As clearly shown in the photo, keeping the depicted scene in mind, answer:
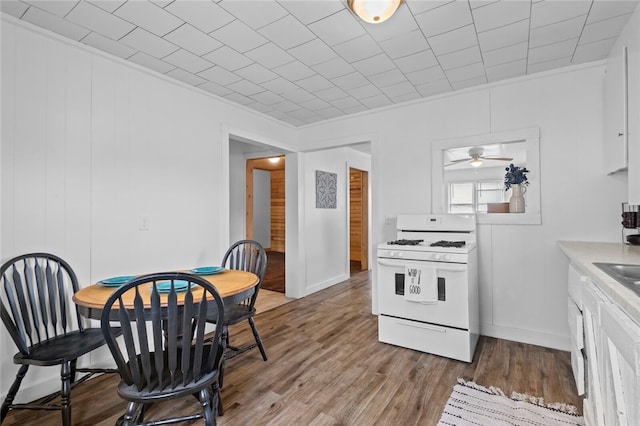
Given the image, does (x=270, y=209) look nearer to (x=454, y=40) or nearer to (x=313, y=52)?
(x=313, y=52)

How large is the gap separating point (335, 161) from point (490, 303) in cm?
306

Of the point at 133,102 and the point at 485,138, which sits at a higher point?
the point at 133,102

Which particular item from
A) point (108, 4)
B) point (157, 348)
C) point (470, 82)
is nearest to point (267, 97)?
point (108, 4)

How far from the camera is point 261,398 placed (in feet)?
6.50

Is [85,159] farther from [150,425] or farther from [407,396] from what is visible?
[407,396]

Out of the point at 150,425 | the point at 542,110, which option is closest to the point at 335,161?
the point at 542,110

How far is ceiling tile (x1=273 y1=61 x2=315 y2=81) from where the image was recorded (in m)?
2.59

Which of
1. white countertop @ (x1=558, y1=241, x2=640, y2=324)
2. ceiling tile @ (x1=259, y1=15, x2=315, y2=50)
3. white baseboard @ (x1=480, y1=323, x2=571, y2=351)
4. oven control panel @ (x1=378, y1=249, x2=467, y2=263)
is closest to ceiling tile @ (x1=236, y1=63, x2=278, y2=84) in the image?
ceiling tile @ (x1=259, y1=15, x2=315, y2=50)

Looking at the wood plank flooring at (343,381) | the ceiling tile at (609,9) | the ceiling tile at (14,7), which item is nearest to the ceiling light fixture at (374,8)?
the ceiling tile at (609,9)

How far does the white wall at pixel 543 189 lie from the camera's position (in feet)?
8.36

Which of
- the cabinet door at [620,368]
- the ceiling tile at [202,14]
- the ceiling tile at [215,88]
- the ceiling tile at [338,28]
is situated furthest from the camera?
the ceiling tile at [215,88]

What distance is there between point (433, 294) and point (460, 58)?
1882mm

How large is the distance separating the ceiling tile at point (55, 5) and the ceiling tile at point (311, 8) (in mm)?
1233

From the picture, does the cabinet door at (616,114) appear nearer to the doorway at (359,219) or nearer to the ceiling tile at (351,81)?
the ceiling tile at (351,81)
